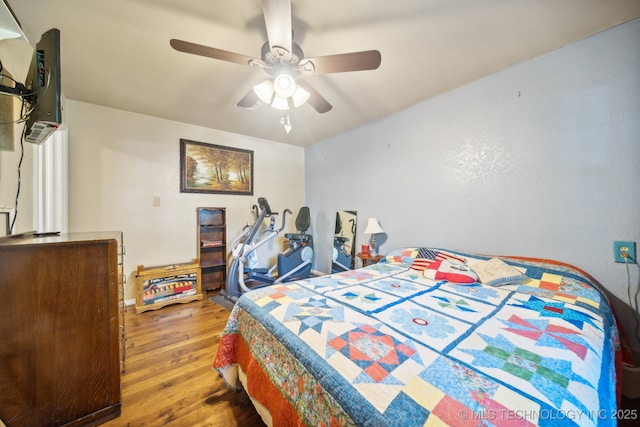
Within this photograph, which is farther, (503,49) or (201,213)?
(201,213)

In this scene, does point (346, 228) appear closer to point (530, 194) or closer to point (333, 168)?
point (333, 168)

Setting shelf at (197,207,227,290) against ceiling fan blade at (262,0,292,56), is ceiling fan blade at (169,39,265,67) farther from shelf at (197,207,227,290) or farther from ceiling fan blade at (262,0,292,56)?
shelf at (197,207,227,290)

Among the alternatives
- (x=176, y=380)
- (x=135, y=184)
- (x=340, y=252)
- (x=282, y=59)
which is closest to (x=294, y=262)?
(x=340, y=252)

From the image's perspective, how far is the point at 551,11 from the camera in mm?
1392

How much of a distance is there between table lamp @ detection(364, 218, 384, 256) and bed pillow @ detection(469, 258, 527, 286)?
113 cm

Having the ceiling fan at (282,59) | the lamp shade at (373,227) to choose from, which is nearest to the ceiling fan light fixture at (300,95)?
the ceiling fan at (282,59)

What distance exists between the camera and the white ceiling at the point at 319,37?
1341 millimetres

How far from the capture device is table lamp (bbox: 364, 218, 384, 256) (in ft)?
9.15

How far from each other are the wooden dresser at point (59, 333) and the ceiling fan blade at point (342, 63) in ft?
4.83

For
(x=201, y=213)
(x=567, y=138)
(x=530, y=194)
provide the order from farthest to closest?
1. (x=201, y=213)
2. (x=530, y=194)
3. (x=567, y=138)

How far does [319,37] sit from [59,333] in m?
2.05

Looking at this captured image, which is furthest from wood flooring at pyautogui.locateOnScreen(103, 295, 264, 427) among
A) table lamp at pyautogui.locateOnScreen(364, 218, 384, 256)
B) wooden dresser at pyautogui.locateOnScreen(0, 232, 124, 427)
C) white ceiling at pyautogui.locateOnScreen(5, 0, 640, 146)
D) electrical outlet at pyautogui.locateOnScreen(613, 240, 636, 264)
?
electrical outlet at pyautogui.locateOnScreen(613, 240, 636, 264)

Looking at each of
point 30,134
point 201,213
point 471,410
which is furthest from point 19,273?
point 201,213

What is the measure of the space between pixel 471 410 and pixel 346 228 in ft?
9.21
